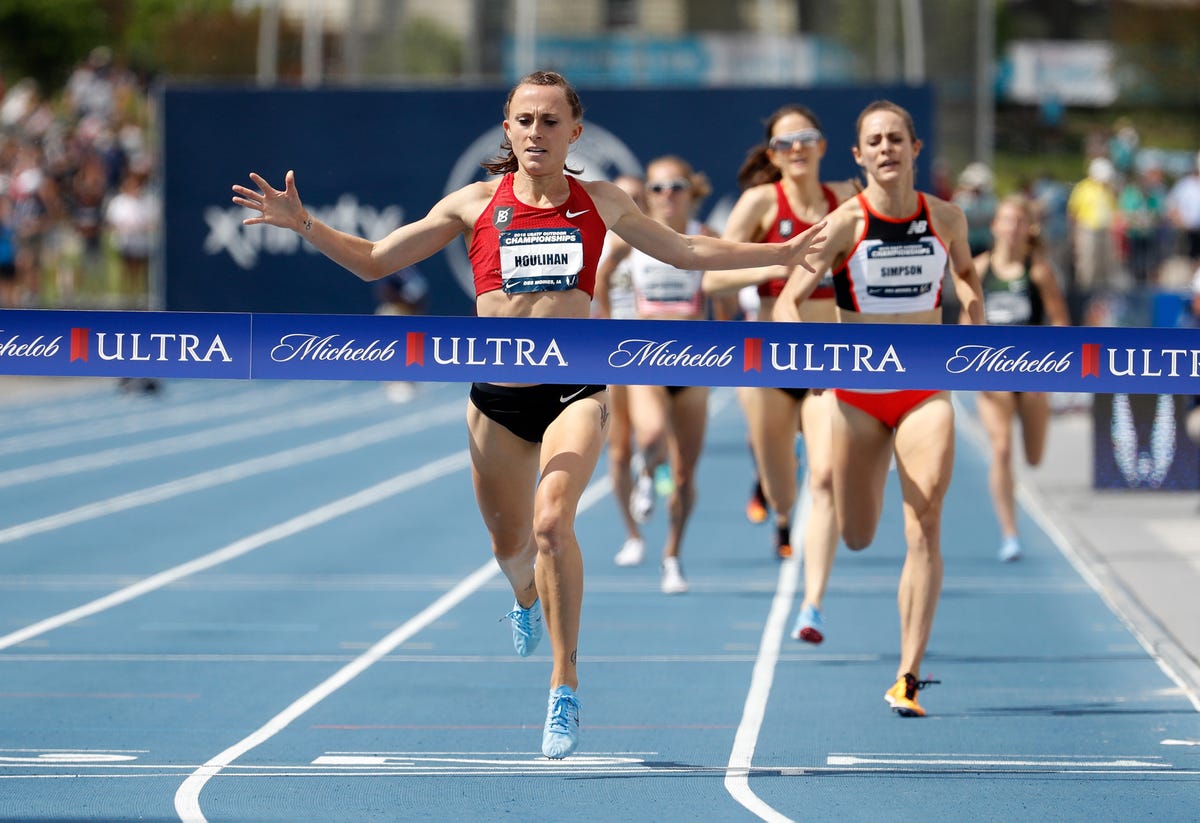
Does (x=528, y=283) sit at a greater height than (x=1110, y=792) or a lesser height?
greater

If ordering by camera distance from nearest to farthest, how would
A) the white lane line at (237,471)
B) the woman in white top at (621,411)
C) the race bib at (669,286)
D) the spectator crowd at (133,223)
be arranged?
the race bib at (669,286) → the woman in white top at (621,411) → the white lane line at (237,471) → the spectator crowd at (133,223)

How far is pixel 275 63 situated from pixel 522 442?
87.2ft

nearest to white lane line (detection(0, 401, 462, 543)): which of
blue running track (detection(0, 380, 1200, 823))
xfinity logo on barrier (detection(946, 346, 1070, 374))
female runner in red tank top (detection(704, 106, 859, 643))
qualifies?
blue running track (detection(0, 380, 1200, 823))

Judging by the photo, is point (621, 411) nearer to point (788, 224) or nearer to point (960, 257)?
point (788, 224)

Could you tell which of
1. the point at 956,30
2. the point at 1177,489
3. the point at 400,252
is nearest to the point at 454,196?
the point at 400,252

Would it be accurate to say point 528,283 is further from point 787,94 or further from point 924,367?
point 787,94

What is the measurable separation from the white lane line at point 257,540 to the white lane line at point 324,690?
175cm

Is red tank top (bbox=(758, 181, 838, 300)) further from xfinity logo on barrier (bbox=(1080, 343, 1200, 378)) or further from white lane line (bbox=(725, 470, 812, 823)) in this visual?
xfinity logo on barrier (bbox=(1080, 343, 1200, 378))

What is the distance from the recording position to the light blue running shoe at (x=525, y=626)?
7.80m

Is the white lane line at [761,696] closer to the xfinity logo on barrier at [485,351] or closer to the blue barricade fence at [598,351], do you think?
the blue barricade fence at [598,351]

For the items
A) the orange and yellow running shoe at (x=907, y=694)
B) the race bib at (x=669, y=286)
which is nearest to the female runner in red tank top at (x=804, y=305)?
the orange and yellow running shoe at (x=907, y=694)

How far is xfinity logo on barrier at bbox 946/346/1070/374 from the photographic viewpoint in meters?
6.98

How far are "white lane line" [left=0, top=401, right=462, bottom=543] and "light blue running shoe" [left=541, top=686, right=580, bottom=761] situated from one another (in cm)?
851

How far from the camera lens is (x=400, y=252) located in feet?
23.6
